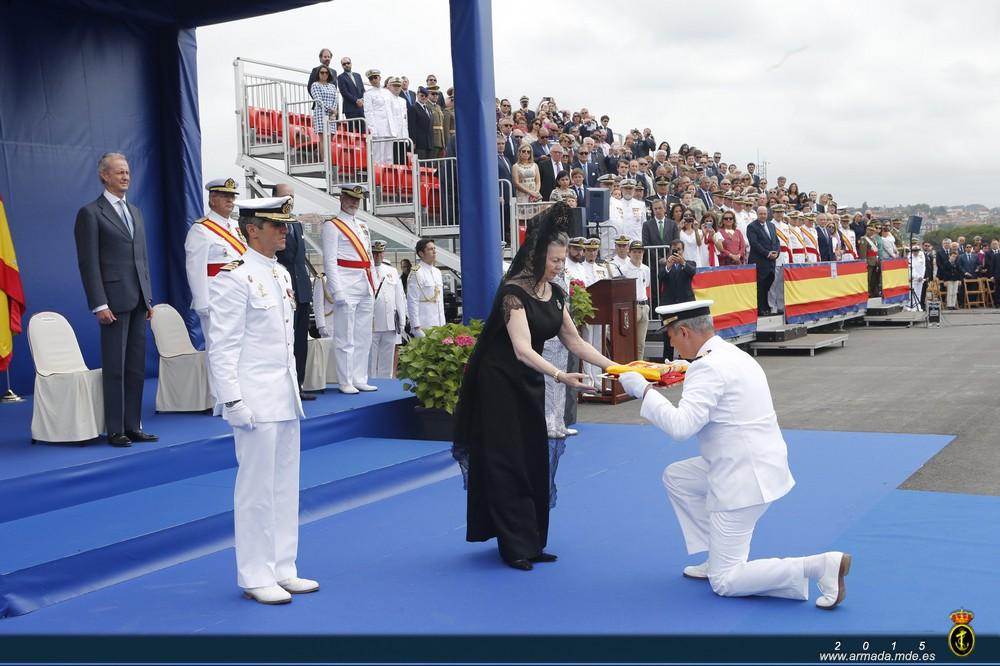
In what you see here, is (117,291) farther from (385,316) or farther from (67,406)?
(385,316)

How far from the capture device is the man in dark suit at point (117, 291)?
22.8ft

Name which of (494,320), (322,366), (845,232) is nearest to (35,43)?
(322,366)

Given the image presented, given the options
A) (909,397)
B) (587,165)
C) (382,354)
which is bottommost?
(909,397)

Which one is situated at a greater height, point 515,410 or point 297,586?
point 515,410

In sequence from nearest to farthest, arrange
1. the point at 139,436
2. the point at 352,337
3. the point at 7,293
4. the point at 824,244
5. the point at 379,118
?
the point at 139,436
the point at 7,293
the point at 352,337
the point at 379,118
the point at 824,244

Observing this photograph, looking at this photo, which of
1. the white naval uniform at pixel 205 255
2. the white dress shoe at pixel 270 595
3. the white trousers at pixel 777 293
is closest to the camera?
the white dress shoe at pixel 270 595

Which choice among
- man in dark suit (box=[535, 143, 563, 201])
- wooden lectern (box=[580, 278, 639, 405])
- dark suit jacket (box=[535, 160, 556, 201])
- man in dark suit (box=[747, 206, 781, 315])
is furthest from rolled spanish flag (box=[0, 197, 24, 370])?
man in dark suit (box=[747, 206, 781, 315])

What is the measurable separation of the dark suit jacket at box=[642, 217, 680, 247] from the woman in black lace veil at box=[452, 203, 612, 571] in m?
10.5

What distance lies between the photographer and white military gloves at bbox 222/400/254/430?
4688 mm

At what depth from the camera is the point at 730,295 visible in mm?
15391

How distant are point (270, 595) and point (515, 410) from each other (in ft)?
5.15

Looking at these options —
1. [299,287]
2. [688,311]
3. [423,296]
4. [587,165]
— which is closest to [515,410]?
[688,311]

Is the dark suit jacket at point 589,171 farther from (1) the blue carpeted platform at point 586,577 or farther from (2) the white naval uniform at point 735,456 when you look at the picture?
(2) the white naval uniform at point 735,456

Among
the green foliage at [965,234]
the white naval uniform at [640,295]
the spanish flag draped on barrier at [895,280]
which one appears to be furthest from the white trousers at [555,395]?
the green foliage at [965,234]
